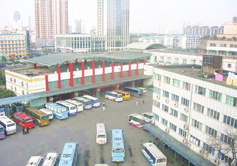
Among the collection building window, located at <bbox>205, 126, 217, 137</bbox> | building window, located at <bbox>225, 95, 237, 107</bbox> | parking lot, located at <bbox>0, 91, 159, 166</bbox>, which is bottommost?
parking lot, located at <bbox>0, 91, 159, 166</bbox>

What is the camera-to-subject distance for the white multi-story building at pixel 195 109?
14000 millimetres

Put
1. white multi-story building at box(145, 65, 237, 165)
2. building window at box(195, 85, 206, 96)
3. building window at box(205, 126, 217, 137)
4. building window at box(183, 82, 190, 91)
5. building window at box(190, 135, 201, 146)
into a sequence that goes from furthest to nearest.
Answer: building window at box(183, 82, 190, 91) < building window at box(190, 135, 201, 146) < building window at box(195, 85, 206, 96) < building window at box(205, 126, 217, 137) < white multi-story building at box(145, 65, 237, 165)

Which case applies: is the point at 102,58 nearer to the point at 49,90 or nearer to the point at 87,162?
the point at 49,90

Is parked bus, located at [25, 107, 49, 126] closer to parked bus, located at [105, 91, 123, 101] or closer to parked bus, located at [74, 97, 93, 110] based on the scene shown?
parked bus, located at [74, 97, 93, 110]

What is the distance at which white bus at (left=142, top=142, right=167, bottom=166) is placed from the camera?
644 inches

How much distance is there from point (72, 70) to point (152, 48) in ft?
87.7

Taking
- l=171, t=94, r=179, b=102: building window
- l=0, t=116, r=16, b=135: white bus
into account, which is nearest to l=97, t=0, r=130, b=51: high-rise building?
l=0, t=116, r=16, b=135: white bus

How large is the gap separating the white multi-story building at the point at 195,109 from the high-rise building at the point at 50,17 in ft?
400

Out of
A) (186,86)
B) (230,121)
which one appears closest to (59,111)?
(186,86)

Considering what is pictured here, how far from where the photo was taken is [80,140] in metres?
20.9

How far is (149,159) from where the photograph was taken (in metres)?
17.2

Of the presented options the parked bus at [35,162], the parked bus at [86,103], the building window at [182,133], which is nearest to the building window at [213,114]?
the building window at [182,133]

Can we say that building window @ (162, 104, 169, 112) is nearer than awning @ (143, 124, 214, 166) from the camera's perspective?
No

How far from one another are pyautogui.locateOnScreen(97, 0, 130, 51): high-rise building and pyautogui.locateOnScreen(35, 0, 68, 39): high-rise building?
104 ft
